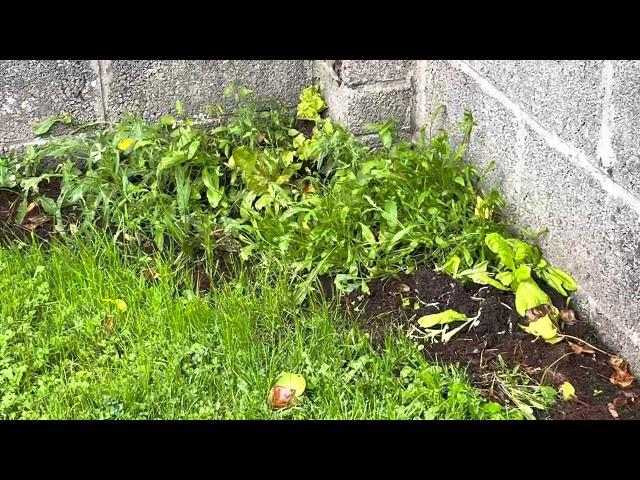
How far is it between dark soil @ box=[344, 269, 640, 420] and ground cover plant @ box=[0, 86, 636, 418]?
0.01 metres

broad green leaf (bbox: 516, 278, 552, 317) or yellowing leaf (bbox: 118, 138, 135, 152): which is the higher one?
yellowing leaf (bbox: 118, 138, 135, 152)

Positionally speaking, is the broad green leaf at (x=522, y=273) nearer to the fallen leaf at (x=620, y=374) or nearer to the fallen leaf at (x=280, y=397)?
the fallen leaf at (x=620, y=374)

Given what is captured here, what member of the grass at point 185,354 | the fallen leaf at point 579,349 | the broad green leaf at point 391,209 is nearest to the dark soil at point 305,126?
the broad green leaf at point 391,209

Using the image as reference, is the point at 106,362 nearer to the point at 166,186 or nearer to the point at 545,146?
the point at 166,186

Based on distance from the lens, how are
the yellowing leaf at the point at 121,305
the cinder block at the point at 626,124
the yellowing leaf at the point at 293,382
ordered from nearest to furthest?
the cinder block at the point at 626,124 → the yellowing leaf at the point at 293,382 → the yellowing leaf at the point at 121,305

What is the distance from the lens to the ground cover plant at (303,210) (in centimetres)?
278

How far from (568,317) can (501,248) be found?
1.06 feet

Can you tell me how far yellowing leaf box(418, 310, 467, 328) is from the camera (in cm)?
270

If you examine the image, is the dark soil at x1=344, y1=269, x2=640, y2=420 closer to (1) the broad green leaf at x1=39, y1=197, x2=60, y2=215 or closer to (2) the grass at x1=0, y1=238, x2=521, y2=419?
(2) the grass at x1=0, y1=238, x2=521, y2=419

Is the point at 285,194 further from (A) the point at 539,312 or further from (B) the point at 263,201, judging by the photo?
(A) the point at 539,312

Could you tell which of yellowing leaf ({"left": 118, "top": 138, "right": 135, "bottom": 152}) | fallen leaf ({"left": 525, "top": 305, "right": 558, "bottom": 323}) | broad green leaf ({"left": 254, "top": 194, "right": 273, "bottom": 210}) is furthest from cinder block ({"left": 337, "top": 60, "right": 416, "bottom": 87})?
fallen leaf ({"left": 525, "top": 305, "right": 558, "bottom": 323})

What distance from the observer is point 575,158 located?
260 cm

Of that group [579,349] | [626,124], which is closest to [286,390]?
[579,349]
